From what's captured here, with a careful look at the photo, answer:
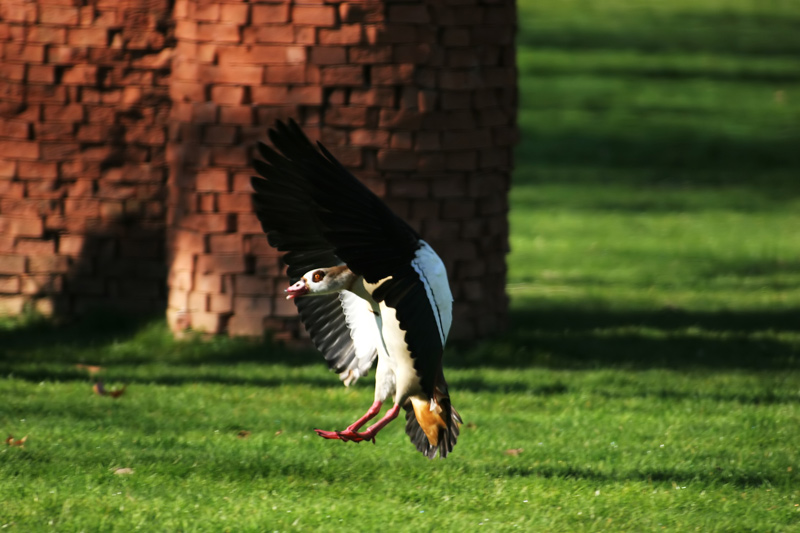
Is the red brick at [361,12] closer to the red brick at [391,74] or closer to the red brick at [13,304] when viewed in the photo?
the red brick at [391,74]

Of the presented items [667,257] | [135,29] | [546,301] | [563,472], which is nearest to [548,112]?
[667,257]

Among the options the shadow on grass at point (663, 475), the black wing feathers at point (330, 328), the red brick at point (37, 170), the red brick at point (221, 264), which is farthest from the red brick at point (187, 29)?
the shadow on grass at point (663, 475)

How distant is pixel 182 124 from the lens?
829 centimetres

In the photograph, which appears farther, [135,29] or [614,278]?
[614,278]

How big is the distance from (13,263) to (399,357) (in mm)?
5126

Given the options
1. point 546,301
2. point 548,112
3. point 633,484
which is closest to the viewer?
point 633,484

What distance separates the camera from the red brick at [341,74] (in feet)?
26.1

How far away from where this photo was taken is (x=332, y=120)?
8.01 m

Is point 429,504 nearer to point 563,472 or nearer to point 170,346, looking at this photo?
point 563,472

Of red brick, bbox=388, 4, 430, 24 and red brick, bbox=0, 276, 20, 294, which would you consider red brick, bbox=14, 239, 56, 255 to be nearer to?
red brick, bbox=0, 276, 20, 294

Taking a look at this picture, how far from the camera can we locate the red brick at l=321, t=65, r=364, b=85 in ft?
26.1

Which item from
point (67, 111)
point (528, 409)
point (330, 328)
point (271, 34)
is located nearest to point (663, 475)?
point (528, 409)

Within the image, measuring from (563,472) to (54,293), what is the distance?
4.43m

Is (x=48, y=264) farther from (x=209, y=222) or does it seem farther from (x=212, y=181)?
(x=212, y=181)
